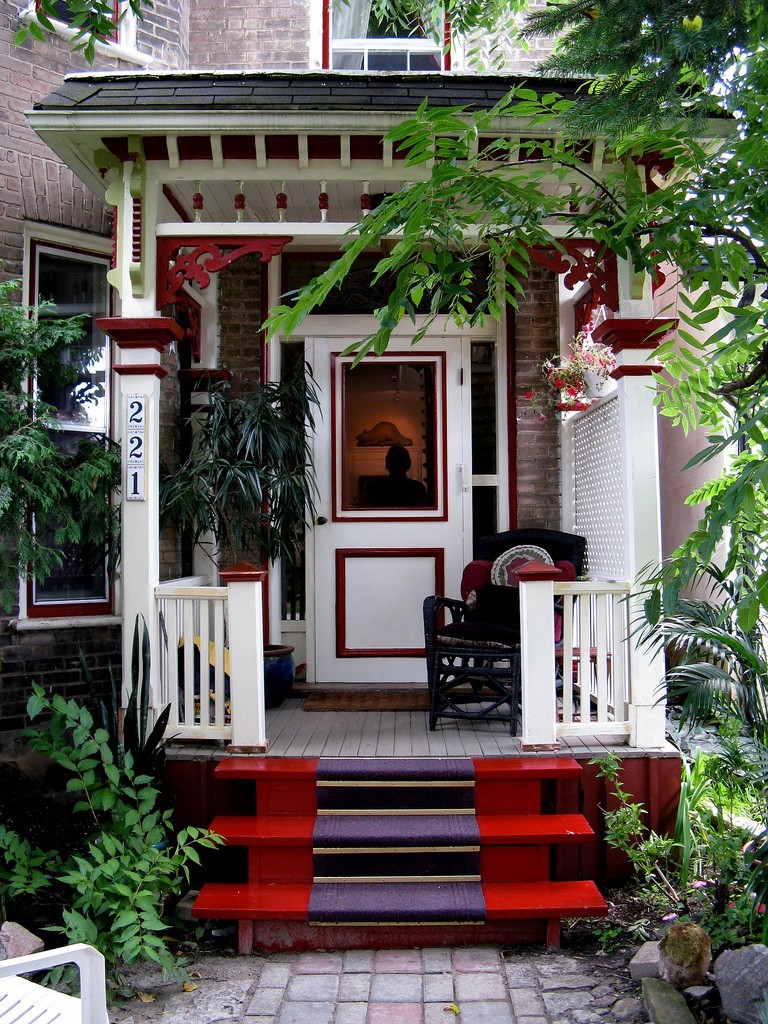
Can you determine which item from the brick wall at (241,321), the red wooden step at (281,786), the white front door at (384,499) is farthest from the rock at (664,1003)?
the brick wall at (241,321)

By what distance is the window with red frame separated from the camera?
5.17m

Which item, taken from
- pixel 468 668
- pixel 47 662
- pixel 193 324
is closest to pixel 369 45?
pixel 193 324

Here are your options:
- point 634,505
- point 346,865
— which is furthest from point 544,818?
point 634,505

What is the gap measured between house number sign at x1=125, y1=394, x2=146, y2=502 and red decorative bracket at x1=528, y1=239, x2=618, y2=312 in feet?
6.69

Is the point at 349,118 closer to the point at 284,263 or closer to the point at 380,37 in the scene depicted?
the point at 284,263

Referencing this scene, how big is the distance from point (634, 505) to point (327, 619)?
228cm

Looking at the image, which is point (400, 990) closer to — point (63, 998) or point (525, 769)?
point (525, 769)

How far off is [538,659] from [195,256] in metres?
2.53

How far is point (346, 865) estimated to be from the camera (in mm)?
3719

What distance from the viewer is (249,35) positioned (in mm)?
6207

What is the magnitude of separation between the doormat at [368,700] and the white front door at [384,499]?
248 mm

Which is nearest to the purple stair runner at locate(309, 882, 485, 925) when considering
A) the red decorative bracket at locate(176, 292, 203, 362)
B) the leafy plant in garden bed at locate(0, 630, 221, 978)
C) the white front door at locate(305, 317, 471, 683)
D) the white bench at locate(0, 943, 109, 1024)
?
the leafy plant in garden bed at locate(0, 630, 221, 978)

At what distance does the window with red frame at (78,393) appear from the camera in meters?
5.17

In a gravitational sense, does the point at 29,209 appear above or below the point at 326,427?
above
